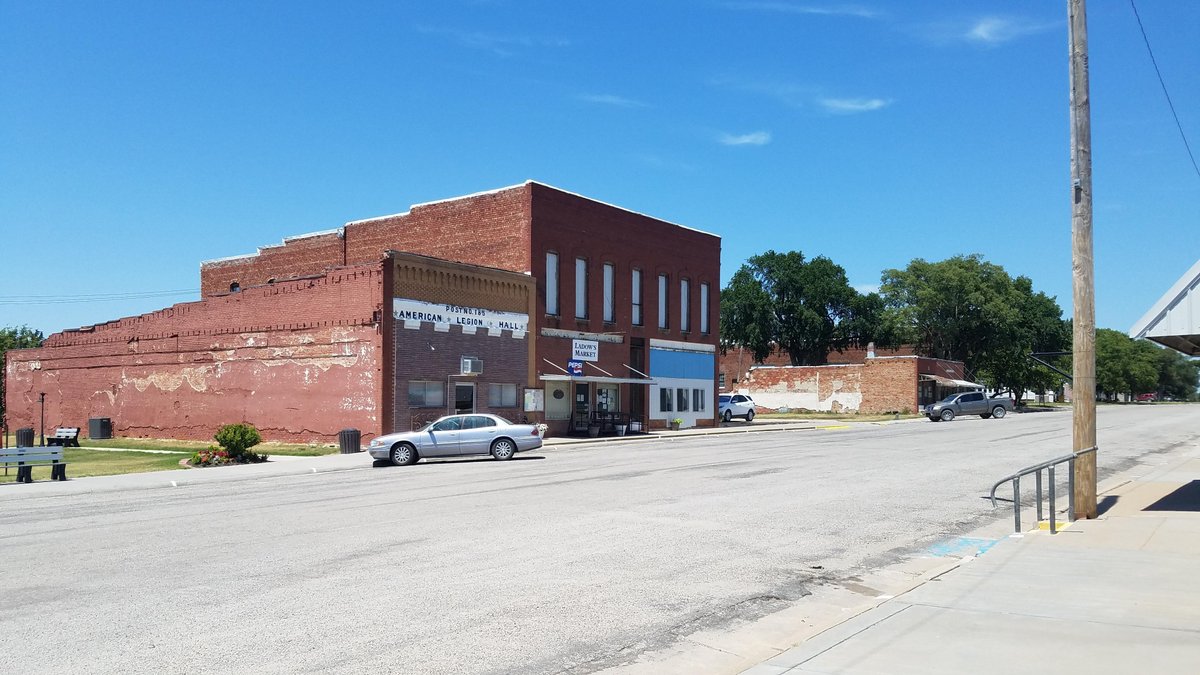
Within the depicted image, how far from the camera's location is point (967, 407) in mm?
56031

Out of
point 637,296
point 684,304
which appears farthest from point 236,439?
point 684,304

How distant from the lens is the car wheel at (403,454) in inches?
1021

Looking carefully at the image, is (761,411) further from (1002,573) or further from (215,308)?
(1002,573)

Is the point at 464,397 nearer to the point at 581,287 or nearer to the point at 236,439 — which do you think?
the point at 581,287

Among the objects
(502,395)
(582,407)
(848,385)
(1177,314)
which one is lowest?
(582,407)

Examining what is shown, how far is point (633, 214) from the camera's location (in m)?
44.7

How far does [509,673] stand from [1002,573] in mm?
5548

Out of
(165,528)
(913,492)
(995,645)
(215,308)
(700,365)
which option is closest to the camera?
(995,645)

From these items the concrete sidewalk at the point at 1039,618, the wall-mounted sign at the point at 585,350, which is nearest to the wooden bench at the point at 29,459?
the concrete sidewalk at the point at 1039,618

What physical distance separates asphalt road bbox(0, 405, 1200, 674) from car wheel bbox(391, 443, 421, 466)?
516cm

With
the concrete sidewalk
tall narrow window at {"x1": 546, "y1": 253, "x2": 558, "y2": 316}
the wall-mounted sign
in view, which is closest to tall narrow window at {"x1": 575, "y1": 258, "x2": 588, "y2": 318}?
the wall-mounted sign

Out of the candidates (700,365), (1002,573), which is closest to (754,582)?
(1002,573)

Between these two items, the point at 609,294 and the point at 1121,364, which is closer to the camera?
the point at 609,294

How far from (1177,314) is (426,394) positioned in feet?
84.8
